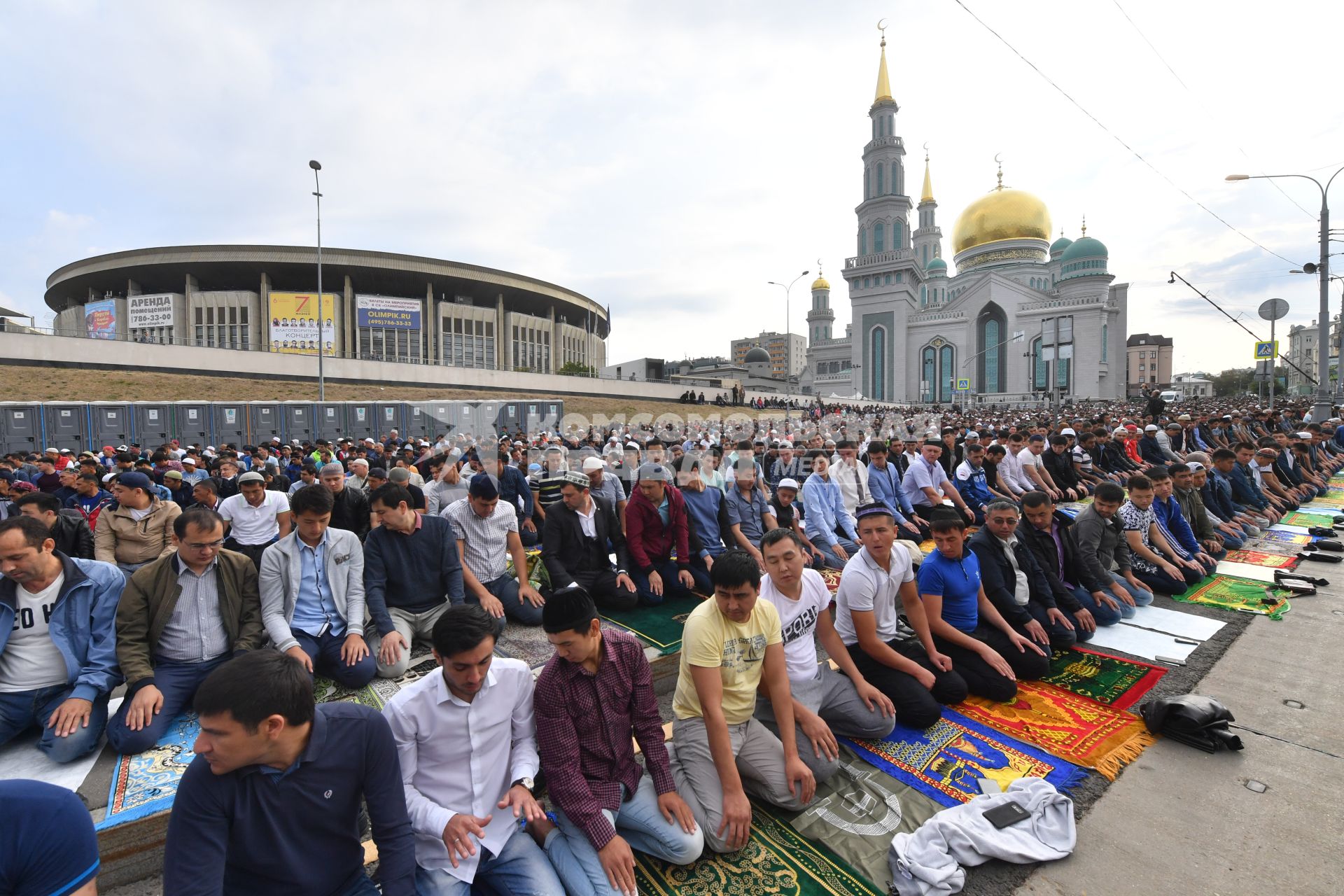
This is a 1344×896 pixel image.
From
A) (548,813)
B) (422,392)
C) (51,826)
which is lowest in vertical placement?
(548,813)

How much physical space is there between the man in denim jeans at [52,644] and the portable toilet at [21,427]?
16.3m

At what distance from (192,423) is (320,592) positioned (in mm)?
17974

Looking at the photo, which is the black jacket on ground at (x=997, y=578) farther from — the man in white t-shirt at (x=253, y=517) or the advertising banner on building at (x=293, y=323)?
the advertising banner on building at (x=293, y=323)

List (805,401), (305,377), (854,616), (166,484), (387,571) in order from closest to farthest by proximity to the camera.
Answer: (854,616)
(387,571)
(166,484)
(305,377)
(805,401)

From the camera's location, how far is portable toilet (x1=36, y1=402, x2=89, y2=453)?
1477 cm

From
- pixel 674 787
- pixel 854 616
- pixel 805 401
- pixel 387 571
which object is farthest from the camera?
pixel 805 401

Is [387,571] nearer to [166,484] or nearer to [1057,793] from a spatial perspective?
[1057,793]

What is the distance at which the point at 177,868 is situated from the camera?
1.62 meters

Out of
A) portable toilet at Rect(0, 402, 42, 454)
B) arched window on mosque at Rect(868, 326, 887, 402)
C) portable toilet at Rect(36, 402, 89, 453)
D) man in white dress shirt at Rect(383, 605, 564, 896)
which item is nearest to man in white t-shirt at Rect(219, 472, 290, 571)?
man in white dress shirt at Rect(383, 605, 564, 896)

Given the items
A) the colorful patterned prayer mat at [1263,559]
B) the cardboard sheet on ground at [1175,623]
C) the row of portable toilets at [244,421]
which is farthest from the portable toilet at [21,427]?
the colorful patterned prayer mat at [1263,559]

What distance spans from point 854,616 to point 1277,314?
20.5 m

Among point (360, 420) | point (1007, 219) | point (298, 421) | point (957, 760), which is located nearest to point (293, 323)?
point (360, 420)

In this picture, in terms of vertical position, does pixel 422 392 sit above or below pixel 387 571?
above

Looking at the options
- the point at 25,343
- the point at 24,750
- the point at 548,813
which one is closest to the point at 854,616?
the point at 548,813
